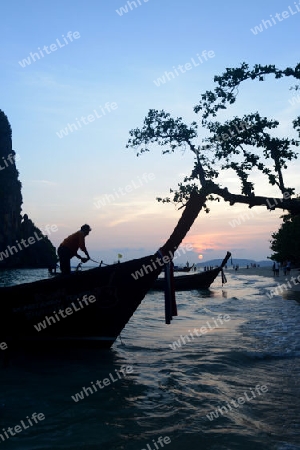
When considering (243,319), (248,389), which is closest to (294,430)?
(248,389)

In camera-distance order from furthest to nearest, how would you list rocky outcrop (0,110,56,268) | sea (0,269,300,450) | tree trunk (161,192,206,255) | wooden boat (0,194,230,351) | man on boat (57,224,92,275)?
rocky outcrop (0,110,56,268)
man on boat (57,224,92,275)
tree trunk (161,192,206,255)
wooden boat (0,194,230,351)
sea (0,269,300,450)

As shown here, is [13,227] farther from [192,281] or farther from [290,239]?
[192,281]

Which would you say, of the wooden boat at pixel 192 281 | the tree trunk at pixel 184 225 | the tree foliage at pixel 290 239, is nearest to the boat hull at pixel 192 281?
the wooden boat at pixel 192 281

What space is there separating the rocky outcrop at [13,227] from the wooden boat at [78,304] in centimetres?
10341

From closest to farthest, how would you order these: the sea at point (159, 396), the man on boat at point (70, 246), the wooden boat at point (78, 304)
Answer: the sea at point (159, 396) < the wooden boat at point (78, 304) < the man on boat at point (70, 246)

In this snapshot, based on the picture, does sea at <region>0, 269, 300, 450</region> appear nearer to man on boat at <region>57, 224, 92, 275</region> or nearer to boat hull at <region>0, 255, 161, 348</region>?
boat hull at <region>0, 255, 161, 348</region>

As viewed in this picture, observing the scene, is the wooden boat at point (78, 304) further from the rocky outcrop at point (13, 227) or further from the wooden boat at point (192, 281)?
the rocky outcrop at point (13, 227)

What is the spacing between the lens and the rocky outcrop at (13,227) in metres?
111

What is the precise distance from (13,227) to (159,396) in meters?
115

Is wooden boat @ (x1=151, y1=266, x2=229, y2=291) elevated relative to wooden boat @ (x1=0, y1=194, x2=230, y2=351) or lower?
lower

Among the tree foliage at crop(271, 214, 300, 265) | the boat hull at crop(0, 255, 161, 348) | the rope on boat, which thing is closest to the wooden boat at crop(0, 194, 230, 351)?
the boat hull at crop(0, 255, 161, 348)

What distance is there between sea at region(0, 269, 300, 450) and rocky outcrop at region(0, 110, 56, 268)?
104076mm

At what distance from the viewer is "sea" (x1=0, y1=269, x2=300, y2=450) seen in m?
4.46

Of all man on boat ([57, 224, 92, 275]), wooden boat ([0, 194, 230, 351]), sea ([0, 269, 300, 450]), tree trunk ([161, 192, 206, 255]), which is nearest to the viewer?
sea ([0, 269, 300, 450])
